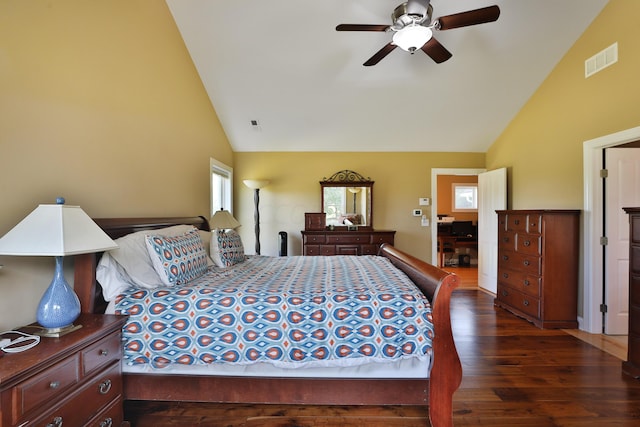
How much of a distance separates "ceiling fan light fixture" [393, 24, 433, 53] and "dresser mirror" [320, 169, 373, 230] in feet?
9.35

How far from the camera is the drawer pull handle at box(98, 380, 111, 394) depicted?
1564 mm

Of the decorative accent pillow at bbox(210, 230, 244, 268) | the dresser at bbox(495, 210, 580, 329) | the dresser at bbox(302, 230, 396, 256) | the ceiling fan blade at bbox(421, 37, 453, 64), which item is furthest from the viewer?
the dresser at bbox(302, 230, 396, 256)

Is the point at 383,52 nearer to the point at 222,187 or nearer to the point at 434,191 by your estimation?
the point at 434,191

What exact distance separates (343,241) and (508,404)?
313 centimetres

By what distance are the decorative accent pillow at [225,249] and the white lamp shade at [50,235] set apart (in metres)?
1.31

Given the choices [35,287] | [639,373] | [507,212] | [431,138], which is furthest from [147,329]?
[431,138]

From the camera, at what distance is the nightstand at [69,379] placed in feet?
Result: 3.76

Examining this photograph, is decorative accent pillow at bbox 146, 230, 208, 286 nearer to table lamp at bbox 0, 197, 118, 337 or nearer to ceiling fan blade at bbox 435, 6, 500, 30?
table lamp at bbox 0, 197, 118, 337

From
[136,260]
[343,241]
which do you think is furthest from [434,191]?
[136,260]

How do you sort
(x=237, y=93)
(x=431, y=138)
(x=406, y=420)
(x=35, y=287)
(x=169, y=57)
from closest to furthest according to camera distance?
(x=35, y=287), (x=406, y=420), (x=169, y=57), (x=237, y=93), (x=431, y=138)

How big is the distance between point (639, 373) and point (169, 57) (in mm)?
4883

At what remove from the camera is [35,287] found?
1707mm

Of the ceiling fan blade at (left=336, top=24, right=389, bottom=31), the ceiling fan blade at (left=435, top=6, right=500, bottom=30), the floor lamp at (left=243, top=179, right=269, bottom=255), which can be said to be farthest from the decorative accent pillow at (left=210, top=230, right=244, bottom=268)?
the ceiling fan blade at (left=435, top=6, right=500, bottom=30)

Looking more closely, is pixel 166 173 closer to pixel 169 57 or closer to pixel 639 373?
pixel 169 57
